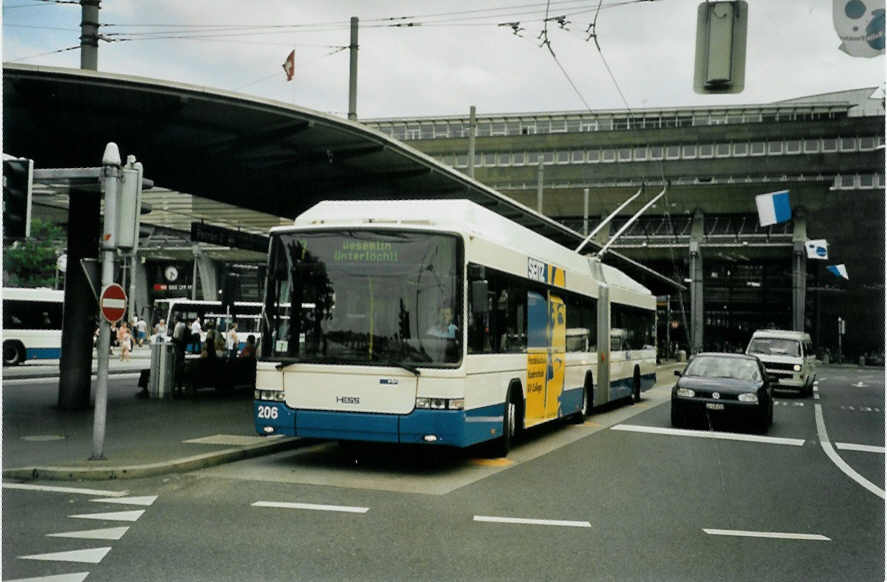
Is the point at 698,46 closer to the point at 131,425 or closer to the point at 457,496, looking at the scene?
the point at 457,496

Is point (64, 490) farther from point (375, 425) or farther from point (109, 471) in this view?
point (375, 425)

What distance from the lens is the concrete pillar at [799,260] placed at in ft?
190

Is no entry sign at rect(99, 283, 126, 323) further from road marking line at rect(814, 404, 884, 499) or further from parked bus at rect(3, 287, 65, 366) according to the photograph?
parked bus at rect(3, 287, 65, 366)

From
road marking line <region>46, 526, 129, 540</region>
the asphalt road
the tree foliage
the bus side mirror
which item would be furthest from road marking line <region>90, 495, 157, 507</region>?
the tree foliage

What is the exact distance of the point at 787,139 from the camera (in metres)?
75.8

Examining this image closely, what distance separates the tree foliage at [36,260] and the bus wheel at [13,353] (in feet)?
67.0

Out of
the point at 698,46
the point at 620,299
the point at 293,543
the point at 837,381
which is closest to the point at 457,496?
the point at 293,543

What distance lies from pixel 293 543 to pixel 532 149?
77916 mm

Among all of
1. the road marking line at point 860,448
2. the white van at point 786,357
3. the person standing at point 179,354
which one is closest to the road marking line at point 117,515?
the road marking line at point 860,448

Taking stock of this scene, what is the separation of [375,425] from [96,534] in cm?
418

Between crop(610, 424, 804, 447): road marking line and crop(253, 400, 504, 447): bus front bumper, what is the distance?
6939 millimetres

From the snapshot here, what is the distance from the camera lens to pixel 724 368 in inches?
770

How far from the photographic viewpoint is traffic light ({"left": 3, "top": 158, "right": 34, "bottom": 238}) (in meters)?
9.73

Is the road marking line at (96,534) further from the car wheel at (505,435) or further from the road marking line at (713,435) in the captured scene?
the road marking line at (713,435)
